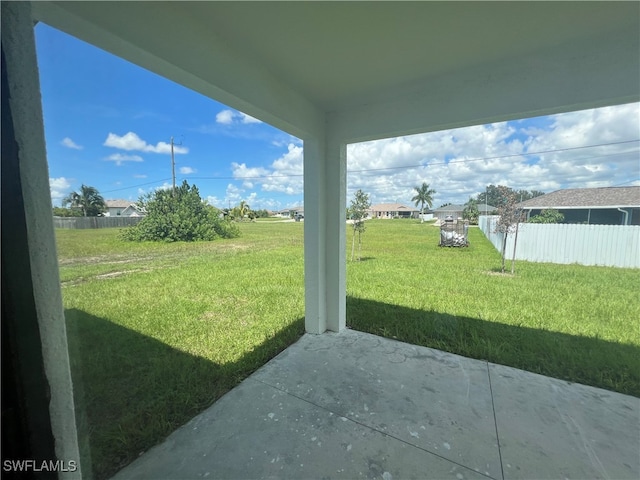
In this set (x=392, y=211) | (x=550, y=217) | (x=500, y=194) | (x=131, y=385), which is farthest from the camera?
(x=392, y=211)

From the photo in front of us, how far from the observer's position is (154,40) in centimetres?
117

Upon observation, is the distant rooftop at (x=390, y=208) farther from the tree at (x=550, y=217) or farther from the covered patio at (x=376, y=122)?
the covered patio at (x=376, y=122)

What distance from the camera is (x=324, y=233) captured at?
2770 millimetres

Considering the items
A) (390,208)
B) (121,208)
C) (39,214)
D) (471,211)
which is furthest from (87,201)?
(471,211)

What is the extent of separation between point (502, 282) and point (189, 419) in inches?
204

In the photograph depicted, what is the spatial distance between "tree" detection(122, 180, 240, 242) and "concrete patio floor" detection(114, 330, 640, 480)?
3.37m

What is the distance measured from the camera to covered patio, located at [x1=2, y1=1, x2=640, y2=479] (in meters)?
0.66

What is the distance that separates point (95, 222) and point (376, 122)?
8.81 feet

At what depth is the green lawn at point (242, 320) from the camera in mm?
1588

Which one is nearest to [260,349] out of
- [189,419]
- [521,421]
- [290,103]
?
[189,419]

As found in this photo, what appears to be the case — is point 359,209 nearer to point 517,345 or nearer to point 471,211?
point 471,211

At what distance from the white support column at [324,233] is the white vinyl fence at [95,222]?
1816 millimetres

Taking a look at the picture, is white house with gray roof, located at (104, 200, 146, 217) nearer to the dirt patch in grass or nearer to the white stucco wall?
the white stucco wall

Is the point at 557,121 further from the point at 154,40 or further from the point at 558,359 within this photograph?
the point at 154,40
